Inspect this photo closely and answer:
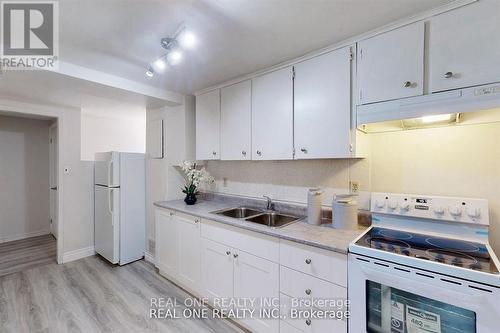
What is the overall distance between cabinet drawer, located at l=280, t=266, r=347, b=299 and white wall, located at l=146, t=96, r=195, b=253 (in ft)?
6.51

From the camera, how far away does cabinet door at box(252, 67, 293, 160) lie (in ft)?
6.52

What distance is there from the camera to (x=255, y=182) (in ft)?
8.67

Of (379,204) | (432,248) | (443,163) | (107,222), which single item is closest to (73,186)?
(107,222)

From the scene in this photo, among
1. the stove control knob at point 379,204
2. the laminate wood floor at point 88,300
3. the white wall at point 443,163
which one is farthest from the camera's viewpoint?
the laminate wood floor at point 88,300

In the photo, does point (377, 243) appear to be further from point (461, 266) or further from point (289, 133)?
point (289, 133)

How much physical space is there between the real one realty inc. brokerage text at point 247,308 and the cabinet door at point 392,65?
1338mm

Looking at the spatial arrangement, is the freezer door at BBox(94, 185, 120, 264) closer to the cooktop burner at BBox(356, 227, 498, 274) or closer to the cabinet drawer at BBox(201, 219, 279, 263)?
the cabinet drawer at BBox(201, 219, 279, 263)

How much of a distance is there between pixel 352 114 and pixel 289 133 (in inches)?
20.8

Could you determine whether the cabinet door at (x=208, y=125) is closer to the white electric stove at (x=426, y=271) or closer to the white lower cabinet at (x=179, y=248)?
the white lower cabinet at (x=179, y=248)

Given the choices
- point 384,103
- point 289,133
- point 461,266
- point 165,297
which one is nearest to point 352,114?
point 384,103

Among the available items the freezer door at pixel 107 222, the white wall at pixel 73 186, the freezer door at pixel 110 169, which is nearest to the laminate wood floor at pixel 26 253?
the white wall at pixel 73 186

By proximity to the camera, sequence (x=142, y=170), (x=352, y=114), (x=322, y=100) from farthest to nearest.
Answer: (x=142, y=170)
(x=322, y=100)
(x=352, y=114)

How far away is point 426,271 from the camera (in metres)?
1.12

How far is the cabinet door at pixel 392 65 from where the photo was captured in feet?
4.54
